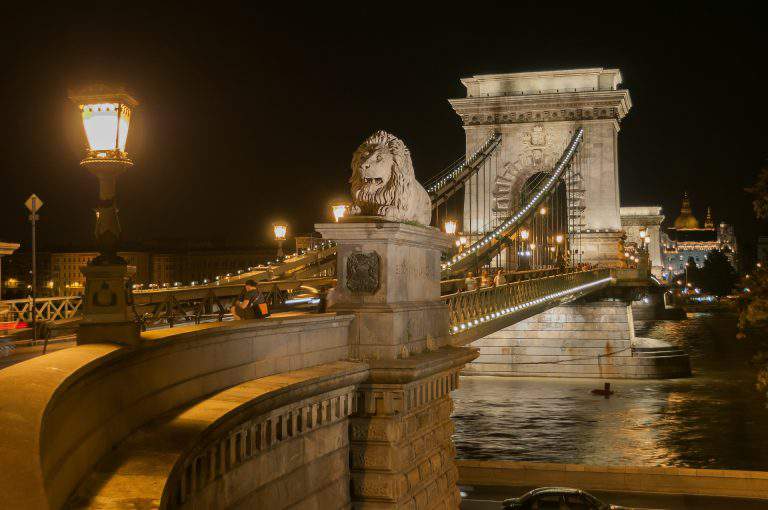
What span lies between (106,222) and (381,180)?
492 centimetres

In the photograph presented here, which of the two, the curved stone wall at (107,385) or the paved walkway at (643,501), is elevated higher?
the curved stone wall at (107,385)

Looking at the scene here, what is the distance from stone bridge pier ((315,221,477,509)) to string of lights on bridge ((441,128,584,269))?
21268 mm

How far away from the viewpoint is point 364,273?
1130 centimetres

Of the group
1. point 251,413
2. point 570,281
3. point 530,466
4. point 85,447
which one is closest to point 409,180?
point 251,413

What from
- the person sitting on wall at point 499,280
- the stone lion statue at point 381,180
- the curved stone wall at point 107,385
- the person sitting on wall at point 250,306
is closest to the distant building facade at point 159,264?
the person sitting on wall at point 499,280

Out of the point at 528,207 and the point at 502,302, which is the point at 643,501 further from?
the point at 528,207

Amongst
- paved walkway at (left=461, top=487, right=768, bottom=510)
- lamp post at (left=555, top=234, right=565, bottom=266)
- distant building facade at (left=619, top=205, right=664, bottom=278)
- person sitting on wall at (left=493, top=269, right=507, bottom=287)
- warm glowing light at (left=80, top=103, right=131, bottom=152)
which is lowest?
paved walkway at (left=461, top=487, right=768, bottom=510)

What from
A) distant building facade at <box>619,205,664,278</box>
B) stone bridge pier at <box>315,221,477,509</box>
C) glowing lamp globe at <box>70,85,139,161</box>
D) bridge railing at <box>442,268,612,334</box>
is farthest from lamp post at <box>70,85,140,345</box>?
distant building facade at <box>619,205,664,278</box>

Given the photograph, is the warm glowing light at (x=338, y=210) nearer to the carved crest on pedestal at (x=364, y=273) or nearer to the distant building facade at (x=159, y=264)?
the carved crest on pedestal at (x=364, y=273)

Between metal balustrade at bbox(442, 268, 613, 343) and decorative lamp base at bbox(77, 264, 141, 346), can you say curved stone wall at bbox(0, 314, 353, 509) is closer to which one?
decorative lamp base at bbox(77, 264, 141, 346)

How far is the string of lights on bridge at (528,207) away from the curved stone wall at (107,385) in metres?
24.4

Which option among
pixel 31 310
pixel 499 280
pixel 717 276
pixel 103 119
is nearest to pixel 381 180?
pixel 103 119

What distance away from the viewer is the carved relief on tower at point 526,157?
66.8 metres

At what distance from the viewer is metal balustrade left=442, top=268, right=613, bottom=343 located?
1930cm
